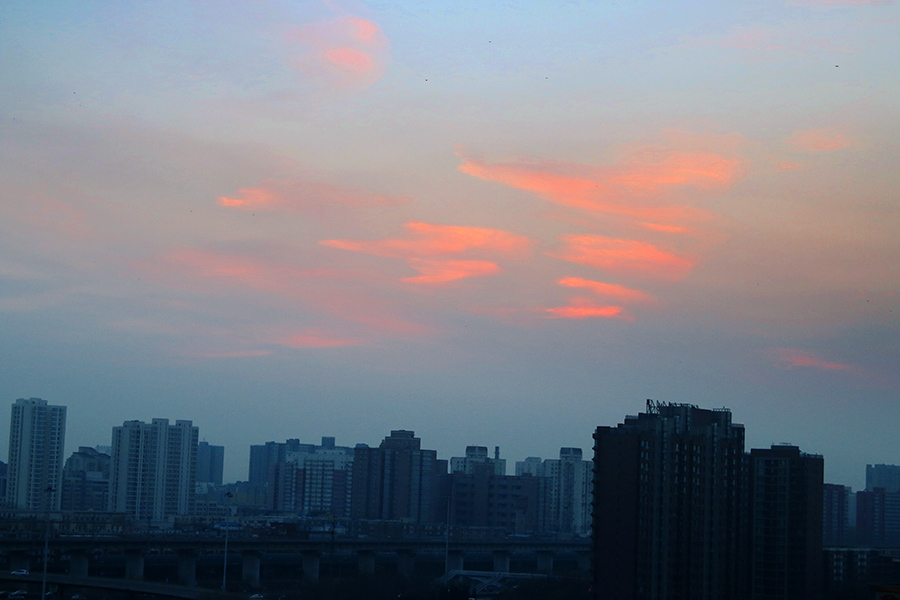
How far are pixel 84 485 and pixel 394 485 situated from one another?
4512cm

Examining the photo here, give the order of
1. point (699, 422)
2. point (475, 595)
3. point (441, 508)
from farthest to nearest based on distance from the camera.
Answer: point (441, 508) → point (475, 595) → point (699, 422)

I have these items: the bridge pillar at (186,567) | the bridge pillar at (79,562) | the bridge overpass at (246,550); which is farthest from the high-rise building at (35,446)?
the bridge pillar at (79,562)

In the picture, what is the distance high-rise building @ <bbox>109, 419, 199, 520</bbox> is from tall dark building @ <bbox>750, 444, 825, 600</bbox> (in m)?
88.8

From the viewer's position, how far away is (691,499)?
4731cm

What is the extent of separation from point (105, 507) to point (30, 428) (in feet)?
47.0

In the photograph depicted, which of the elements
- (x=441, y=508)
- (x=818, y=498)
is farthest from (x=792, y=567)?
(x=441, y=508)

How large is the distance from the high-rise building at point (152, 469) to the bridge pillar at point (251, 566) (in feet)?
187

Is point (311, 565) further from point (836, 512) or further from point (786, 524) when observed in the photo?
point (836, 512)

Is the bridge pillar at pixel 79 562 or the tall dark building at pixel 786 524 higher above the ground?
the tall dark building at pixel 786 524

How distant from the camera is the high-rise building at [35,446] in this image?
12229 centimetres

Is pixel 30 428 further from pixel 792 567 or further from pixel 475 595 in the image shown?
pixel 792 567

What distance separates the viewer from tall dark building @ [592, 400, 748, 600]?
44781 millimetres

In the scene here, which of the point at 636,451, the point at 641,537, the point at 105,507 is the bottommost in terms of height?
the point at 105,507

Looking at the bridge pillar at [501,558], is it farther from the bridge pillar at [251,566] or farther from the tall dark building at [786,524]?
the tall dark building at [786,524]
